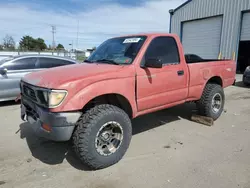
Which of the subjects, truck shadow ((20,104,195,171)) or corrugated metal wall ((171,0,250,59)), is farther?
corrugated metal wall ((171,0,250,59))

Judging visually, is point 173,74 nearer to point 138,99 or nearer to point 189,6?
point 138,99

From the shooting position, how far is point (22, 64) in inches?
251

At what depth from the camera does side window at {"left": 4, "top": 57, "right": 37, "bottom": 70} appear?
6.18 metres

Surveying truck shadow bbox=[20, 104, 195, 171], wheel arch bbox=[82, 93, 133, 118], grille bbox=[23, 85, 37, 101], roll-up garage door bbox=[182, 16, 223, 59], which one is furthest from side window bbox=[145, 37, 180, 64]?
roll-up garage door bbox=[182, 16, 223, 59]

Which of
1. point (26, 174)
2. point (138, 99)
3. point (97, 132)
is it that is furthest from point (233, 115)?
point (26, 174)

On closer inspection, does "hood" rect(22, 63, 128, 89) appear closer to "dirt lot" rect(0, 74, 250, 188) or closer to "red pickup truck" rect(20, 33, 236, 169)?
"red pickup truck" rect(20, 33, 236, 169)

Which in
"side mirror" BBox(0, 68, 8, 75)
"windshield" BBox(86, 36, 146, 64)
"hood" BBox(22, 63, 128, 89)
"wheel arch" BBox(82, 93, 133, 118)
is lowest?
"wheel arch" BBox(82, 93, 133, 118)

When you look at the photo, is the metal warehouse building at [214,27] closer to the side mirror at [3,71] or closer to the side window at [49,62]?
the side window at [49,62]

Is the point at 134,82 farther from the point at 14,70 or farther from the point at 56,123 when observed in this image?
the point at 14,70

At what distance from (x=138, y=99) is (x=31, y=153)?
1969mm

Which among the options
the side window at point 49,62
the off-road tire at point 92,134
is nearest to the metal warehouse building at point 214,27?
the side window at point 49,62

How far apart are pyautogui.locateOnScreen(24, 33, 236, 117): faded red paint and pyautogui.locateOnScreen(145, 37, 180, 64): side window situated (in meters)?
0.09

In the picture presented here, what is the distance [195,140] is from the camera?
390cm

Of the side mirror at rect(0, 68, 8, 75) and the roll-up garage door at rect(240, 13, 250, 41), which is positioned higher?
the roll-up garage door at rect(240, 13, 250, 41)
